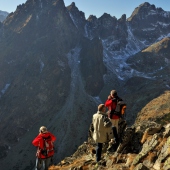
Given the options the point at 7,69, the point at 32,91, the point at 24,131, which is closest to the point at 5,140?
the point at 24,131

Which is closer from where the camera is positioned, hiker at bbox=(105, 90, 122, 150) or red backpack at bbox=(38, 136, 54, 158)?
red backpack at bbox=(38, 136, 54, 158)

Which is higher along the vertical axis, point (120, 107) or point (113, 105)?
point (113, 105)

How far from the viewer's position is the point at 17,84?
168 meters

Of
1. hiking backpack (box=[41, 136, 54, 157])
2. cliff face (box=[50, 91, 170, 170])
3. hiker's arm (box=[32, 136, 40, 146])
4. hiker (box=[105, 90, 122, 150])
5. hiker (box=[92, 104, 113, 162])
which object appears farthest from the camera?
hiker (box=[105, 90, 122, 150])

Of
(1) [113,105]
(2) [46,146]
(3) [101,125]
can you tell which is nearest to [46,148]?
(2) [46,146]

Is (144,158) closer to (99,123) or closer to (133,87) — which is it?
(99,123)

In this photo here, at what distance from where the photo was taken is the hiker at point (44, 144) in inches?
539

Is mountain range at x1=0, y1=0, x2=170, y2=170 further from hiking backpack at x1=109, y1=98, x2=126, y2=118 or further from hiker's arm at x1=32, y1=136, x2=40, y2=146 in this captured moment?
hiker's arm at x1=32, y1=136, x2=40, y2=146

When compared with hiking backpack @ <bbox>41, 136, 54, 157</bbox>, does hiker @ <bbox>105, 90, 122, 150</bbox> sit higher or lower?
higher

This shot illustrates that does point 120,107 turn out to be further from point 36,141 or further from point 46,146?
point 36,141

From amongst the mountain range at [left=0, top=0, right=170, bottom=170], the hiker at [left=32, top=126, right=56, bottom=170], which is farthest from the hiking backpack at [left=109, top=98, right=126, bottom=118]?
the mountain range at [left=0, top=0, right=170, bottom=170]

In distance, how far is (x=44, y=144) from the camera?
547 inches

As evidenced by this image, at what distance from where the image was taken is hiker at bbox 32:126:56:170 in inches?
539

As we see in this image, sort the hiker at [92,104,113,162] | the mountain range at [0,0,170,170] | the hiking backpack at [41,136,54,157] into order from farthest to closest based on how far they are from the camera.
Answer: the mountain range at [0,0,170,170] → the hiking backpack at [41,136,54,157] → the hiker at [92,104,113,162]
